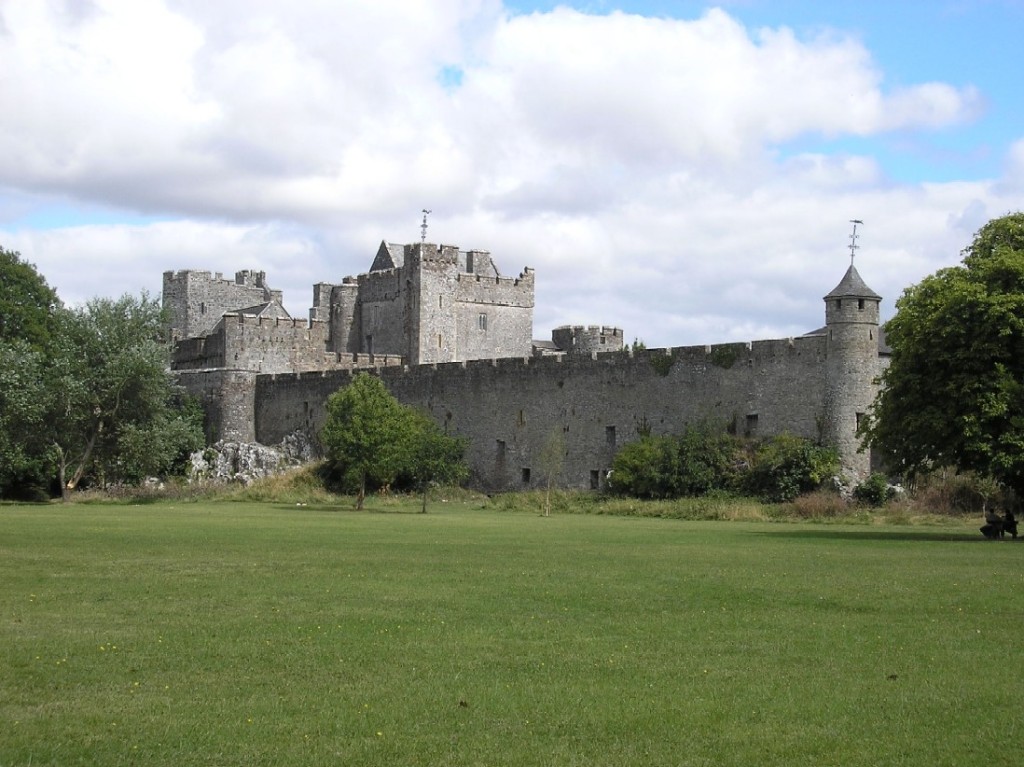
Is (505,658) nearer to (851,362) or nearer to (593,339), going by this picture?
(851,362)

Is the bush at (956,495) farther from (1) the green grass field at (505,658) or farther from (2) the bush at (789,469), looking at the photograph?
(1) the green grass field at (505,658)

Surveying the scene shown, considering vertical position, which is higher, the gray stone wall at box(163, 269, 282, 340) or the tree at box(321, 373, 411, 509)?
the gray stone wall at box(163, 269, 282, 340)

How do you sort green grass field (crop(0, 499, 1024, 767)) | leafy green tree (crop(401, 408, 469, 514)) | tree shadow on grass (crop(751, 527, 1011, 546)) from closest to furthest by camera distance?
green grass field (crop(0, 499, 1024, 767)) < tree shadow on grass (crop(751, 527, 1011, 546)) < leafy green tree (crop(401, 408, 469, 514))

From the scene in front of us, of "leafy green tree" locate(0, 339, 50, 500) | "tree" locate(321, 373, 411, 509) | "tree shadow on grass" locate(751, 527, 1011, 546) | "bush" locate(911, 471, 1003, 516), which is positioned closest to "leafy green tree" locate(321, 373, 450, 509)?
"tree" locate(321, 373, 411, 509)

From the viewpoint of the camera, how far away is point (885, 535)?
28.7m

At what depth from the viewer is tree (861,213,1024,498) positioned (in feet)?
88.8

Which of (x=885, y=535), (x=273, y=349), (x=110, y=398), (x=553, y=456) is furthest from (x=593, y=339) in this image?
(x=885, y=535)

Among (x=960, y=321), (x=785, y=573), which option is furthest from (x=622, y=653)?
(x=960, y=321)

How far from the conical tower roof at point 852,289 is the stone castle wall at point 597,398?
60.5 inches

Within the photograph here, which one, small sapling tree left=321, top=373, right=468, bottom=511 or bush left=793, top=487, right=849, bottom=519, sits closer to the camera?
bush left=793, top=487, right=849, bottom=519

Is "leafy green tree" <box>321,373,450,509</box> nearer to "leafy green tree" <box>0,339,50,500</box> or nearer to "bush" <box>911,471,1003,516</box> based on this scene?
"leafy green tree" <box>0,339,50,500</box>

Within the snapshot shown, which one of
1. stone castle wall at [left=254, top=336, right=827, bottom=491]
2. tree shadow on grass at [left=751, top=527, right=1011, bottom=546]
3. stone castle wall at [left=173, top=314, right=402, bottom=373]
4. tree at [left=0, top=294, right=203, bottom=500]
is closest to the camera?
Result: tree shadow on grass at [left=751, top=527, right=1011, bottom=546]

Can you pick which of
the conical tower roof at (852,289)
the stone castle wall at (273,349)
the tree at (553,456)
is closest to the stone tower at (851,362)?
the conical tower roof at (852,289)

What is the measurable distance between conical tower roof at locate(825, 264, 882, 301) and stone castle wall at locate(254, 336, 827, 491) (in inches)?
60.5
